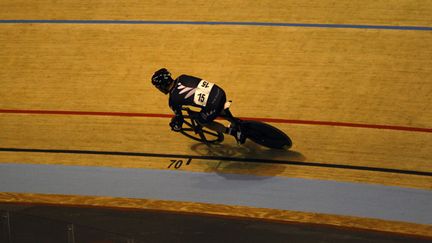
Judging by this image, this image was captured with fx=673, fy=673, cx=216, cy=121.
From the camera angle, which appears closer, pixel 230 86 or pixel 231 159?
pixel 231 159

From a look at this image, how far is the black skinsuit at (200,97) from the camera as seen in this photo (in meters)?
6.35

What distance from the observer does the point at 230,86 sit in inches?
310

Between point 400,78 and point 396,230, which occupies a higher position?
point 400,78

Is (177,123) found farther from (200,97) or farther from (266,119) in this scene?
(266,119)

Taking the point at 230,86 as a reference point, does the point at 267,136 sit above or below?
below

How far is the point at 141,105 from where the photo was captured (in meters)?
7.81

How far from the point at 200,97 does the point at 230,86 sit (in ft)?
5.09

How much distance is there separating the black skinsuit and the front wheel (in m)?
0.42

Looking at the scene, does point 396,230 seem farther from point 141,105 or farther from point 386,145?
point 141,105

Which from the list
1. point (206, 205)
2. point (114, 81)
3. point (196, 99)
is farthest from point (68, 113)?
point (206, 205)

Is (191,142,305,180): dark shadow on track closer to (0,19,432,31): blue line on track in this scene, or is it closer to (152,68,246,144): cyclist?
(152,68,246,144): cyclist

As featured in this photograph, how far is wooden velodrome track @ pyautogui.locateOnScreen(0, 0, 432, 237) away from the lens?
6559 millimetres

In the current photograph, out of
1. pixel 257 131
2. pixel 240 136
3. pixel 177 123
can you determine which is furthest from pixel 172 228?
pixel 257 131

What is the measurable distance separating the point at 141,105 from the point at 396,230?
3591mm
